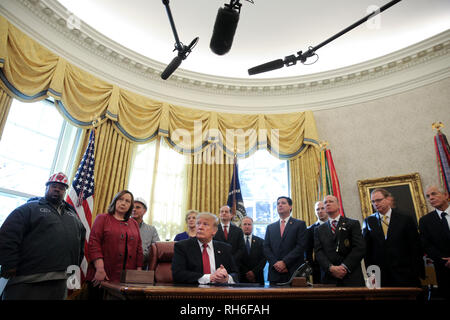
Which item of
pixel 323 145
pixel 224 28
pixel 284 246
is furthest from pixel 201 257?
pixel 323 145

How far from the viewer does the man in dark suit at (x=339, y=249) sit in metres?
2.71

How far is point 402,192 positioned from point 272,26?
3.69 m

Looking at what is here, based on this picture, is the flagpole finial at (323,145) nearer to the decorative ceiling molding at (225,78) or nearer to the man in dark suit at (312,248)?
the decorative ceiling molding at (225,78)

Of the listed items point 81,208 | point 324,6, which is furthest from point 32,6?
point 324,6

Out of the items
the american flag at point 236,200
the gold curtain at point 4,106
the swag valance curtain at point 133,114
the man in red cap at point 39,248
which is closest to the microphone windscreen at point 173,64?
the man in red cap at point 39,248

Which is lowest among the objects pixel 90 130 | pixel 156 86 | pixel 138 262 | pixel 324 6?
pixel 138 262

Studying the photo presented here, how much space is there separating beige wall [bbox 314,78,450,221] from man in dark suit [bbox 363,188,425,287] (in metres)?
2.28

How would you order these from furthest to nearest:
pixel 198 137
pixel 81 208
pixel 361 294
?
pixel 198 137 < pixel 81 208 < pixel 361 294

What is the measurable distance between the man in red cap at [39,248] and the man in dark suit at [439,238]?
3.47 m

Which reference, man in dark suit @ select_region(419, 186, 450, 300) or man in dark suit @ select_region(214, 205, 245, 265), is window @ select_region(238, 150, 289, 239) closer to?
man in dark suit @ select_region(214, 205, 245, 265)

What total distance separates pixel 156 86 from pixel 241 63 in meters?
1.85

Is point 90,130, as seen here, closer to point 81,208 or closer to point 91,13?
point 81,208

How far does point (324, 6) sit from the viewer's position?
4789mm
